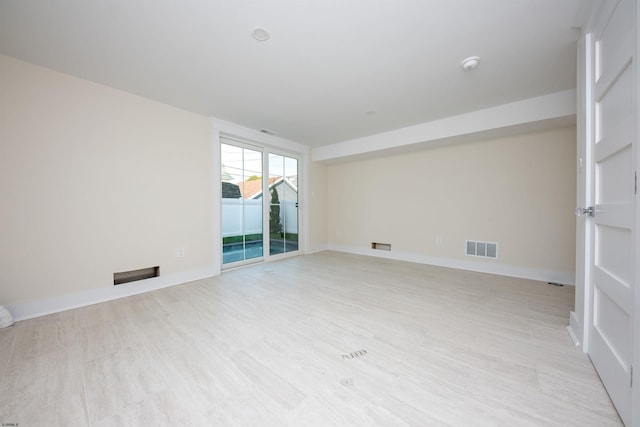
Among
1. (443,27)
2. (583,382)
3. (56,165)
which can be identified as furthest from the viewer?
(56,165)

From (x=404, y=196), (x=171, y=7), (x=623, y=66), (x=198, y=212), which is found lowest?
(x=198, y=212)

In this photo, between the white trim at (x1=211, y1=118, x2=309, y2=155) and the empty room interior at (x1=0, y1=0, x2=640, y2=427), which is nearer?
the empty room interior at (x1=0, y1=0, x2=640, y2=427)

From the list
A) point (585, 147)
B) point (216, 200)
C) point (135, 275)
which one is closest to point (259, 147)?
point (216, 200)

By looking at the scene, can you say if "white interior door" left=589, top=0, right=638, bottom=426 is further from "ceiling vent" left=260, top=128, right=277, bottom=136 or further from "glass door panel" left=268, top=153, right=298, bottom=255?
"glass door panel" left=268, top=153, right=298, bottom=255

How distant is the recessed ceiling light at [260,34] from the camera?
1.71m

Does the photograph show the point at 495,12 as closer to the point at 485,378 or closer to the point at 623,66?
the point at 623,66

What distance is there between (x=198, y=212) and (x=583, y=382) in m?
3.94

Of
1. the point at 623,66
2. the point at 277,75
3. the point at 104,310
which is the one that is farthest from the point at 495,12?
the point at 104,310

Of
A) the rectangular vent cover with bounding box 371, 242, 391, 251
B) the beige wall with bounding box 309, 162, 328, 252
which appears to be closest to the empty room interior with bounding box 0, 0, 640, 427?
the rectangular vent cover with bounding box 371, 242, 391, 251

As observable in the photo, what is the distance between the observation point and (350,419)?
1038 millimetres

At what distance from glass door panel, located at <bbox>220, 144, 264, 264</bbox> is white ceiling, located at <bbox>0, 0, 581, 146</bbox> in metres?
1.06

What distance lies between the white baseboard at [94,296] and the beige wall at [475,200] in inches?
133

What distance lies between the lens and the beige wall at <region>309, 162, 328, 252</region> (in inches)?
199

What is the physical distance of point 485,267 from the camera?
11.5 ft
